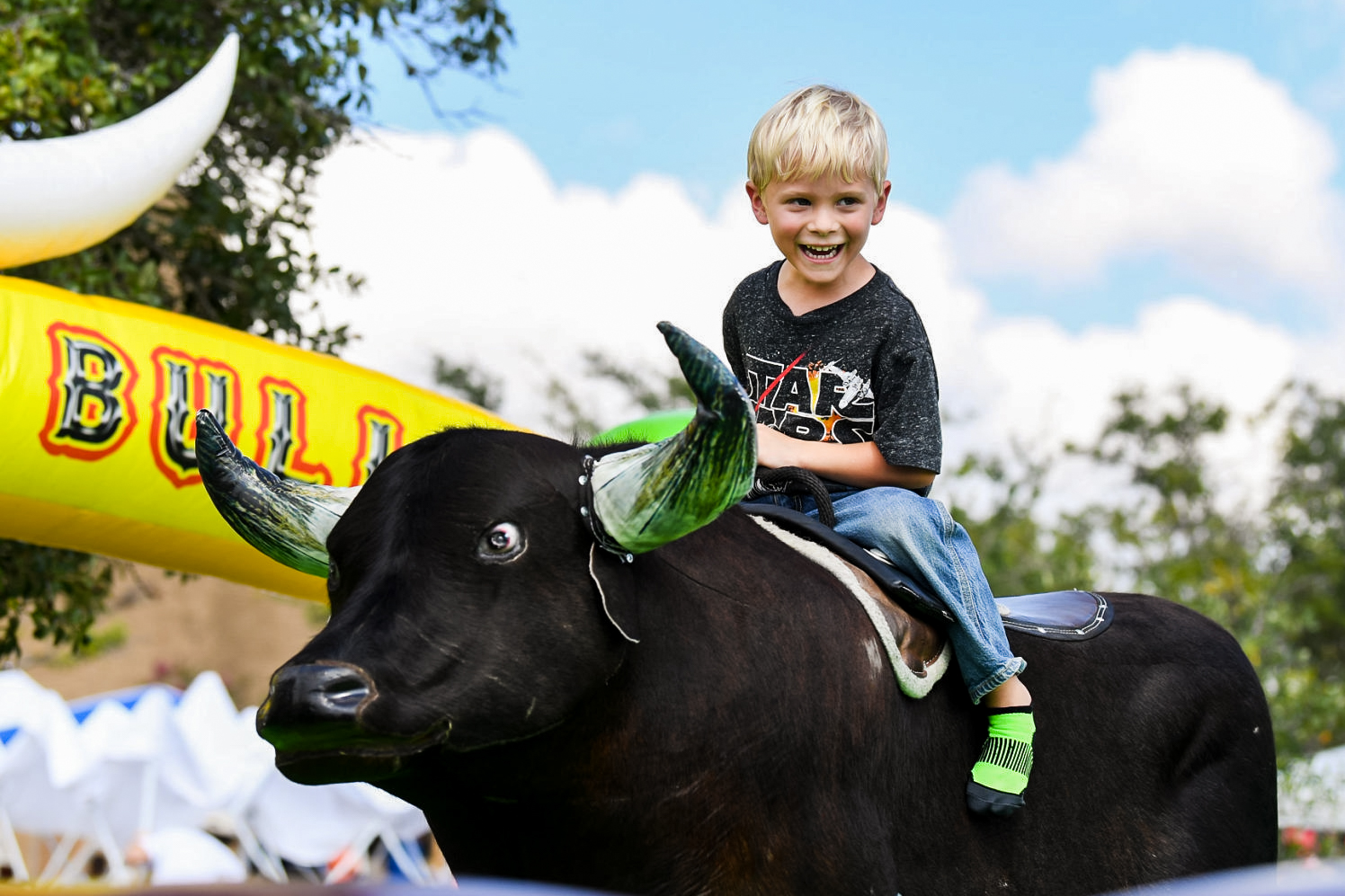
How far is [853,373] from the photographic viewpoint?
8.91 ft

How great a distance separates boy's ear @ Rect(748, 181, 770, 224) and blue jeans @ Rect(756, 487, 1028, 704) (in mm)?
621

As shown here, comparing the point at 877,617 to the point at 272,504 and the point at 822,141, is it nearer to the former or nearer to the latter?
the point at 822,141

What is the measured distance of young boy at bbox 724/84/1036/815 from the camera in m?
2.52

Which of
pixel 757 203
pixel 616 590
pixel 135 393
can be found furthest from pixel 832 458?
pixel 135 393

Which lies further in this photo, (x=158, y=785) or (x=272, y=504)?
(x=158, y=785)

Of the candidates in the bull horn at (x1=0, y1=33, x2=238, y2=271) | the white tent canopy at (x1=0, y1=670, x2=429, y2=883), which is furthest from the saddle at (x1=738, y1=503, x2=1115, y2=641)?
the white tent canopy at (x1=0, y1=670, x2=429, y2=883)

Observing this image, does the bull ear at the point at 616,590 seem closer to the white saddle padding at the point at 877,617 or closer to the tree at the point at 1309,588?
the white saddle padding at the point at 877,617

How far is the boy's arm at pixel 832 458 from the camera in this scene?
8.59 feet

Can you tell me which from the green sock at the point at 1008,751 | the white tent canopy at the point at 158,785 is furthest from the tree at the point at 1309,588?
the green sock at the point at 1008,751

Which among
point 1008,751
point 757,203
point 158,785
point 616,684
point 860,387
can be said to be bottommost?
point 158,785

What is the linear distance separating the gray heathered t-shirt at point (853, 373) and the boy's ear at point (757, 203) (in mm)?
172

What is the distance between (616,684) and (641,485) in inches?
12.4

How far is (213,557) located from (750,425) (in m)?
3.90

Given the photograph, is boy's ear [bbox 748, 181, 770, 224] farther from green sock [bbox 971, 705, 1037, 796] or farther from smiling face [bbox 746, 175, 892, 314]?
green sock [bbox 971, 705, 1037, 796]
